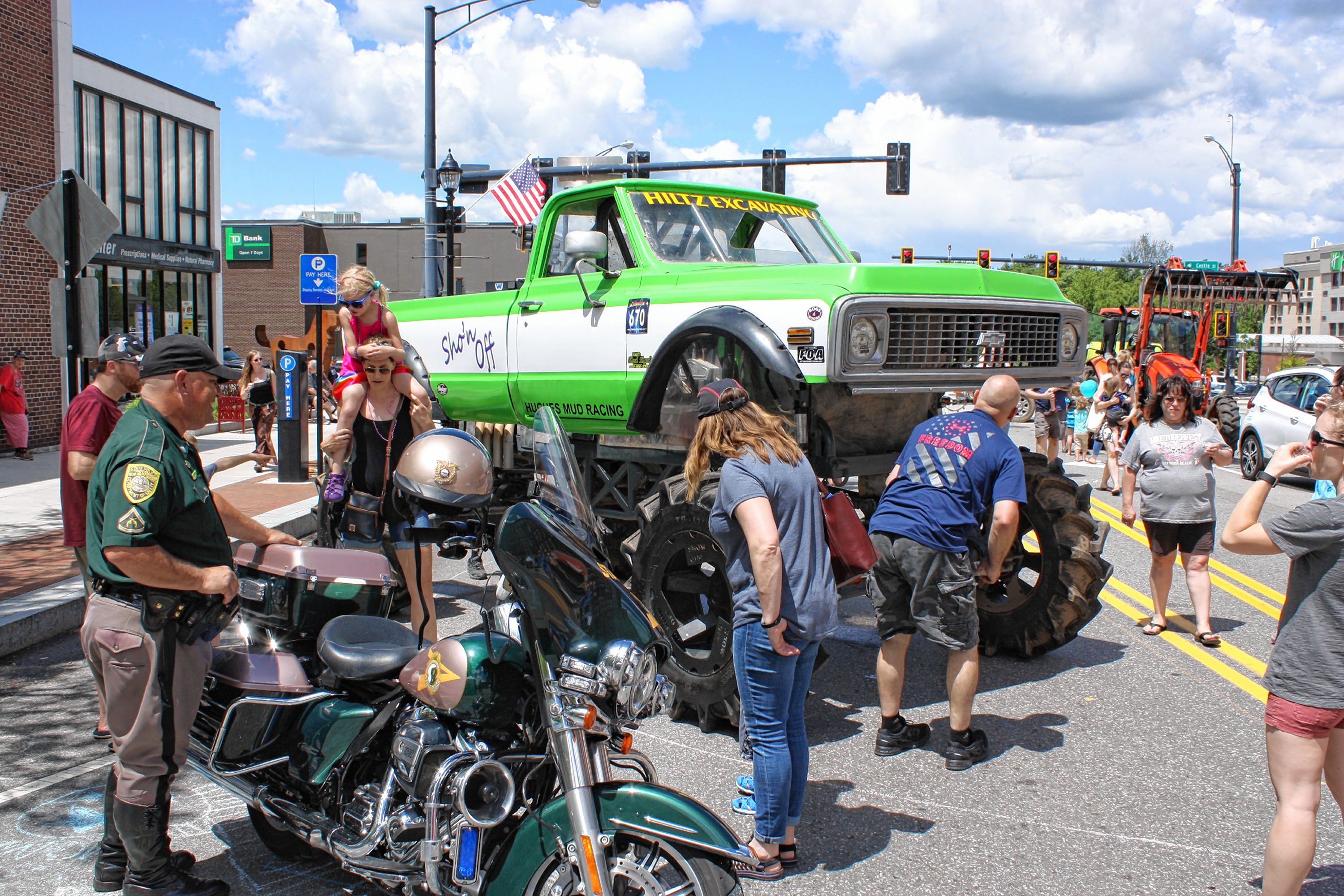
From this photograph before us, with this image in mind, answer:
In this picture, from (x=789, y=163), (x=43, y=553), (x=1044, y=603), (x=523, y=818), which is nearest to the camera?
(x=523, y=818)

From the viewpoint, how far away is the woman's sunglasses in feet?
10.5

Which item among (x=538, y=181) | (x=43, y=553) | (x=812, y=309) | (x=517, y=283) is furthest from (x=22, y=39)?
(x=812, y=309)

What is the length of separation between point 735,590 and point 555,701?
1236mm

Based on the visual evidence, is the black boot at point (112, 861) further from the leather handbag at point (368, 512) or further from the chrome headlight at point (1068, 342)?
the chrome headlight at point (1068, 342)

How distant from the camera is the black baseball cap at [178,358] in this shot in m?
3.41

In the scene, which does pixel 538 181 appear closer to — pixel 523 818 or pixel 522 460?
pixel 522 460

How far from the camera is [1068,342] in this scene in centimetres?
643

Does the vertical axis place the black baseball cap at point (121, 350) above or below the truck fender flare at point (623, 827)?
above

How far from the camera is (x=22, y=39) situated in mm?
16500

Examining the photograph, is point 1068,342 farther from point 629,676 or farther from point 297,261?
point 297,261

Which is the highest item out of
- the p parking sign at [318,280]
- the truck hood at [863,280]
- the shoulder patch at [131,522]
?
the p parking sign at [318,280]

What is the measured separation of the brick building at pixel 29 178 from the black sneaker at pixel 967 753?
53.3ft

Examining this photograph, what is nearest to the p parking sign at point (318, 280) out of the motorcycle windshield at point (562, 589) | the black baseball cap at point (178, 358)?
the black baseball cap at point (178, 358)

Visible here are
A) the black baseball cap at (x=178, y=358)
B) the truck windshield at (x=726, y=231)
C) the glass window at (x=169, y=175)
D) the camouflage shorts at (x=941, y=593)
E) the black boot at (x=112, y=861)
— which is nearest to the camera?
the black baseball cap at (x=178, y=358)
